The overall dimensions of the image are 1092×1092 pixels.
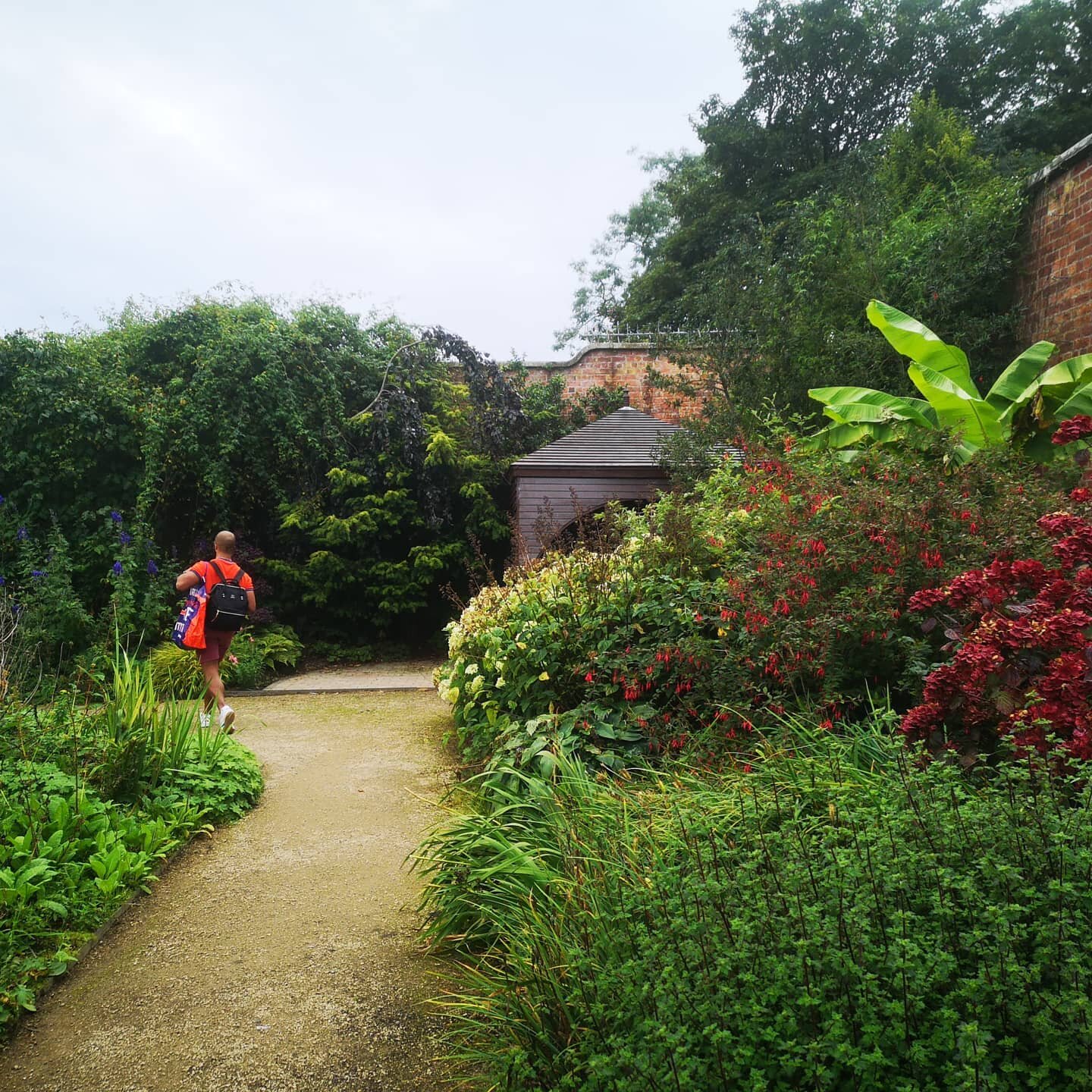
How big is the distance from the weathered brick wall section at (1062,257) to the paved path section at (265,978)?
7.95 meters

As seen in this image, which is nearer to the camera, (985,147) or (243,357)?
(243,357)

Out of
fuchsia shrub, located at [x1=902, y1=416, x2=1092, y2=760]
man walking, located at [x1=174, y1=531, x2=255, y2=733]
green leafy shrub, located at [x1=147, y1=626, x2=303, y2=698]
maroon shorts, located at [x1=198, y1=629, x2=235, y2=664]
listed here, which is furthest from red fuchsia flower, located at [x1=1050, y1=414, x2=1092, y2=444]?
green leafy shrub, located at [x1=147, y1=626, x2=303, y2=698]

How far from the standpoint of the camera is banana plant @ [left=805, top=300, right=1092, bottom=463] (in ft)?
19.8

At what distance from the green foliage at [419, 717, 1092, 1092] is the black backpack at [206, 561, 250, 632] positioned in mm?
4287

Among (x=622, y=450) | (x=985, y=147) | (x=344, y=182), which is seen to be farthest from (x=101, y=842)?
(x=985, y=147)

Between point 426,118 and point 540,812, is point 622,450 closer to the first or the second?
point 426,118

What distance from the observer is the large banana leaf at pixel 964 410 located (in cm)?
625

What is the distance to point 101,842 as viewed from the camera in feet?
11.4

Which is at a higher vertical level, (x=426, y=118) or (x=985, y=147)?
(x=985, y=147)

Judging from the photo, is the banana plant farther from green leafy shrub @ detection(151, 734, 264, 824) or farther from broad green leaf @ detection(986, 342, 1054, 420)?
green leafy shrub @ detection(151, 734, 264, 824)

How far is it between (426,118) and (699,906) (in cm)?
1090

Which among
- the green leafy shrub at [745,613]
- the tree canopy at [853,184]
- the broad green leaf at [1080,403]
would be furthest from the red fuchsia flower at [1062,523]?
the tree canopy at [853,184]

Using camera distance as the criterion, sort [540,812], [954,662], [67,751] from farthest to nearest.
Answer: [67,751]
[540,812]
[954,662]

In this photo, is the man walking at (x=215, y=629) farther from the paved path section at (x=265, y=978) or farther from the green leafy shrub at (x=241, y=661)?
the paved path section at (x=265, y=978)
